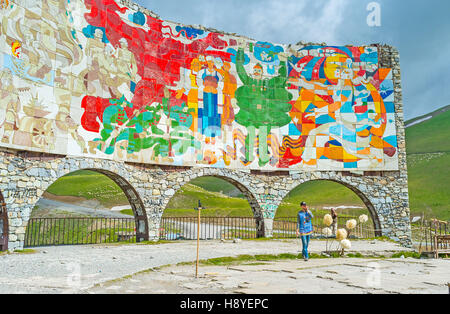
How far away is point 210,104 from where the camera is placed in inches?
727

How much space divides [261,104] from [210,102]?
2.71 m

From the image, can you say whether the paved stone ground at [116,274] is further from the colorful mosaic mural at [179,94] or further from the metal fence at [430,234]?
the colorful mosaic mural at [179,94]

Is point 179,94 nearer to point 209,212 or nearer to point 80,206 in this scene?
point 209,212

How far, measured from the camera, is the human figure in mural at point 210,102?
1823 cm

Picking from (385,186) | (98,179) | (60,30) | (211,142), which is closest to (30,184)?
(60,30)

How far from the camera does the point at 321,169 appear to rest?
19562mm

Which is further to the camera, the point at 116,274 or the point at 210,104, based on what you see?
the point at 210,104

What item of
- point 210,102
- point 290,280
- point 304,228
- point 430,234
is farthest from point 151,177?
point 430,234

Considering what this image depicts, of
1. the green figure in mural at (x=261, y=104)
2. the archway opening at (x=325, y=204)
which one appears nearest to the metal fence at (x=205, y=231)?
the green figure in mural at (x=261, y=104)

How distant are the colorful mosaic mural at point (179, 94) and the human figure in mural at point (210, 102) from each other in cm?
5

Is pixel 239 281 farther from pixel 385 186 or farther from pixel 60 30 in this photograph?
pixel 385 186

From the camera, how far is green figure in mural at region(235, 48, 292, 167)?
19.1 metres

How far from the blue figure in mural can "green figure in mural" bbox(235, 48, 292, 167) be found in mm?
1121
